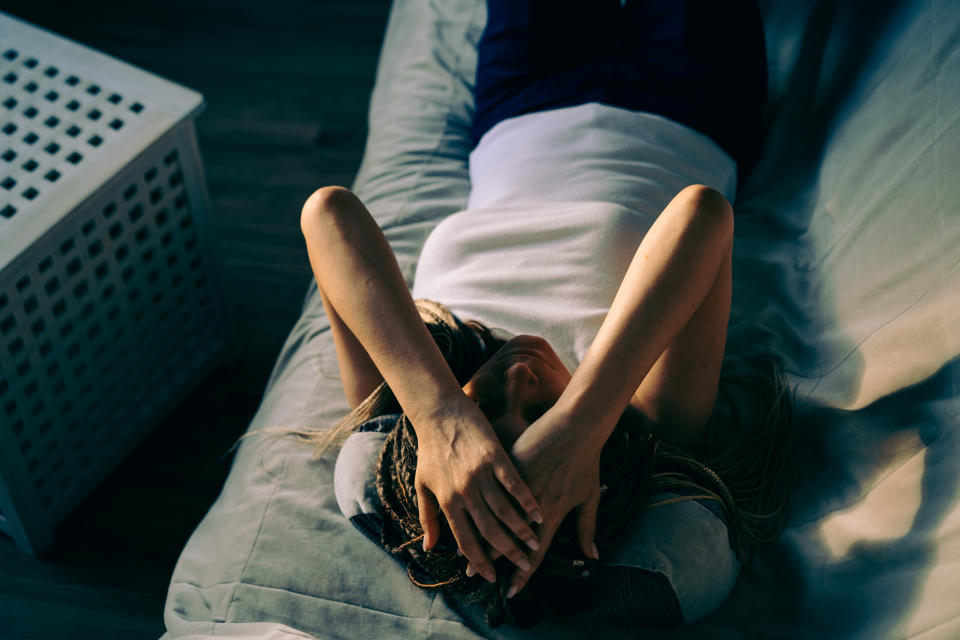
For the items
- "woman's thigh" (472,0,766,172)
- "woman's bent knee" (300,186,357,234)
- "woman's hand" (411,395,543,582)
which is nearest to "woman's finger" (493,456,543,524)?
"woman's hand" (411,395,543,582)

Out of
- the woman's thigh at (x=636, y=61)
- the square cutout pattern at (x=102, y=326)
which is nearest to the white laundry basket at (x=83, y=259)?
the square cutout pattern at (x=102, y=326)

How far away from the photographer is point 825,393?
1.00 m

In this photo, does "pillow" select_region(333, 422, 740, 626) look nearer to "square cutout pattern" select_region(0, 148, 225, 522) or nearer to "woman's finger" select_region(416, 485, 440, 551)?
"woman's finger" select_region(416, 485, 440, 551)

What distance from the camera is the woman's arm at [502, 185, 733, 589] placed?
0.80 metres

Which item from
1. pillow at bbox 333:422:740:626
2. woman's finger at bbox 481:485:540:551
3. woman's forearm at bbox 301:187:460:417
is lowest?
pillow at bbox 333:422:740:626

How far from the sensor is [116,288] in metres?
1.25

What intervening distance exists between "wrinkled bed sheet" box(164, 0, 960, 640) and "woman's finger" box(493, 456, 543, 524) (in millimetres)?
166

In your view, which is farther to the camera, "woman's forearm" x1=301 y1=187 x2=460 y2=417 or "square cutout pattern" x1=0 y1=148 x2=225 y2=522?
"square cutout pattern" x1=0 y1=148 x2=225 y2=522


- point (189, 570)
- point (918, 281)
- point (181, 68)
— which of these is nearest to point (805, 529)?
point (918, 281)

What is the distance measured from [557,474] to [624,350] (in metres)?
0.14

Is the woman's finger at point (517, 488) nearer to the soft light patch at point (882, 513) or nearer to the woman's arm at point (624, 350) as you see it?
the woman's arm at point (624, 350)

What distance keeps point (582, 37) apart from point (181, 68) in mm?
1358

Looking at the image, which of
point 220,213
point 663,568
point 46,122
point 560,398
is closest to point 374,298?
point 560,398

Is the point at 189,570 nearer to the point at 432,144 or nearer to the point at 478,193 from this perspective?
the point at 478,193
